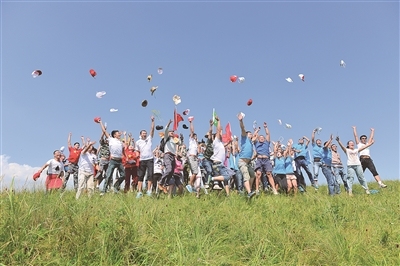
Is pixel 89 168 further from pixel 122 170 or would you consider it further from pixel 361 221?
pixel 361 221

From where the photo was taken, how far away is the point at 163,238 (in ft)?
15.2

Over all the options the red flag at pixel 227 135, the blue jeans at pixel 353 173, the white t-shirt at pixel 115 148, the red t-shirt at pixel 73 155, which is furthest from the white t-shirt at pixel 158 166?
the blue jeans at pixel 353 173

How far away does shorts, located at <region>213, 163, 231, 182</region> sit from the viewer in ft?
32.2

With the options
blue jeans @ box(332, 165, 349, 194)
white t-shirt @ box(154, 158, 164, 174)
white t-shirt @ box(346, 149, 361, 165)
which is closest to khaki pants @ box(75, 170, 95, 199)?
white t-shirt @ box(154, 158, 164, 174)

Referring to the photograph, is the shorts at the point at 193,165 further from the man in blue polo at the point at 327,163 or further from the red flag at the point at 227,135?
the man in blue polo at the point at 327,163

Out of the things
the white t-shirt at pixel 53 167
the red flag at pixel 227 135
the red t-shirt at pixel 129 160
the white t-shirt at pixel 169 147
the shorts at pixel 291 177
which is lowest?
the shorts at pixel 291 177

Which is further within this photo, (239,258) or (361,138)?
(361,138)

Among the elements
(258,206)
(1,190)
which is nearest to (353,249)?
(258,206)

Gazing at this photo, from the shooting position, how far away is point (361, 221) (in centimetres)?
603

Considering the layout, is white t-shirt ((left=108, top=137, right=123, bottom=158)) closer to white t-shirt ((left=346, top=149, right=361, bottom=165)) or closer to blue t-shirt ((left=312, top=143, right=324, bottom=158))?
blue t-shirt ((left=312, top=143, right=324, bottom=158))

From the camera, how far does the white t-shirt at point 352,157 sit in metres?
11.1

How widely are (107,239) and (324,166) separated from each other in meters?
9.81

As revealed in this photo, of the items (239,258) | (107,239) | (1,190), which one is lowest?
(239,258)

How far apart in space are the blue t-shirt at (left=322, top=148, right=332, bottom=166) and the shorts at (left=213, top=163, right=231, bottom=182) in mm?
4398
